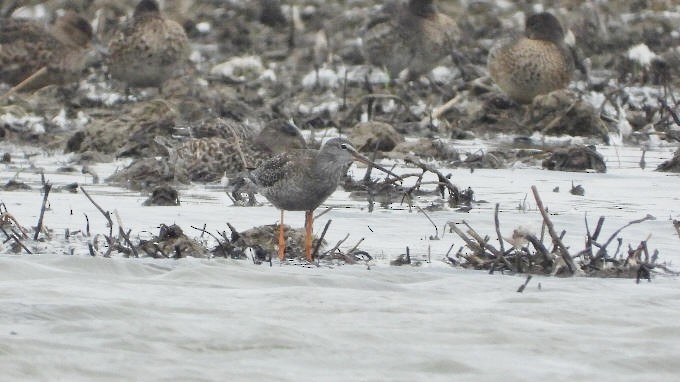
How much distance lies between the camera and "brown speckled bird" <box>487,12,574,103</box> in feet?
53.8

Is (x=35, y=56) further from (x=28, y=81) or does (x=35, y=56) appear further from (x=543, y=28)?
(x=543, y=28)

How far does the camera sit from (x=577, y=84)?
61.2 ft

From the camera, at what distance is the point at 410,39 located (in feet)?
58.9

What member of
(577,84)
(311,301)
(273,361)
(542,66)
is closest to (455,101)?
(542,66)

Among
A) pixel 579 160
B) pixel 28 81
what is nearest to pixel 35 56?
pixel 28 81

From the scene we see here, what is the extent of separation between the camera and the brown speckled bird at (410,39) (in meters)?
18.0

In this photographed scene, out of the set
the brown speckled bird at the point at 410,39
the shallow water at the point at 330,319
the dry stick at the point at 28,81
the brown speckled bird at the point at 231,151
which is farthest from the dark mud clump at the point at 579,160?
the dry stick at the point at 28,81

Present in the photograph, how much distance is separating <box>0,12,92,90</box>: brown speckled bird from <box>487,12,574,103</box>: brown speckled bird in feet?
15.5

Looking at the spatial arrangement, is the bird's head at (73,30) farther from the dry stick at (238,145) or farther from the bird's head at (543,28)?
the dry stick at (238,145)

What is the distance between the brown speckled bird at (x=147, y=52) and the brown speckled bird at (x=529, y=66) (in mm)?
3536

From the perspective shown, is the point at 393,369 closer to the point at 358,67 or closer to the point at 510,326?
the point at 510,326

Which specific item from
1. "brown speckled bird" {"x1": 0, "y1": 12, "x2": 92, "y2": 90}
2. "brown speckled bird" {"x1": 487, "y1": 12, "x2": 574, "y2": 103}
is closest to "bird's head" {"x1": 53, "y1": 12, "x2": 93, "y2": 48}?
"brown speckled bird" {"x1": 0, "y1": 12, "x2": 92, "y2": 90}

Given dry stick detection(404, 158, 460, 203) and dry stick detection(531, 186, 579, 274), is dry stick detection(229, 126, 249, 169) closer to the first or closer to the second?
dry stick detection(404, 158, 460, 203)

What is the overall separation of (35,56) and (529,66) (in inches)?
214
